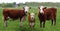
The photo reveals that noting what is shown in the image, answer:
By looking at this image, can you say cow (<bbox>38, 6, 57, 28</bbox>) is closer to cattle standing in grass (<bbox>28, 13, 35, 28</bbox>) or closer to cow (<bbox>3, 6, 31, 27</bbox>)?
cattle standing in grass (<bbox>28, 13, 35, 28</bbox>)

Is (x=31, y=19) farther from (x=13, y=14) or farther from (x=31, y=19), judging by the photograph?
(x=13, y=14)

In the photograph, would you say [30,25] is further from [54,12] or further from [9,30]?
[54,12]

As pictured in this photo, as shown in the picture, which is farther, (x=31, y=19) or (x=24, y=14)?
(x=24, y=14)

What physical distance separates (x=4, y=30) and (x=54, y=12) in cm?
427

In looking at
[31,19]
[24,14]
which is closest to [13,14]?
[24,14]

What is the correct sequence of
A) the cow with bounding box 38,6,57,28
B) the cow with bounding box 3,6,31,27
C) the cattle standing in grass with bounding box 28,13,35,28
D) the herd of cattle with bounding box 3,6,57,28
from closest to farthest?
the cattle standing in grass with bounding box 28,13,35,28 < the cow with bounding box 38,6,57,28 < the herd of cattle with bounding box 3,6,57,28 < the cow with bounding box 3,6,31,27

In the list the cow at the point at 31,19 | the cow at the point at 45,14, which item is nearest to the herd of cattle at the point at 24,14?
the cow at the point at 45,14

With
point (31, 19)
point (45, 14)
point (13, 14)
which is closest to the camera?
point (31, 19)

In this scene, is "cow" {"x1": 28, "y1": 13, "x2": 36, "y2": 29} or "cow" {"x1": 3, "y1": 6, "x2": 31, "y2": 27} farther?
"cow" {"x1": 3, "y1": 6, "x2": 31, "y2": 27}

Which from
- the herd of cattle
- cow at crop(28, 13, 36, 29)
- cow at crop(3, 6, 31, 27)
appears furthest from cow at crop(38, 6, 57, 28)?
cow at crop(3, 6, 31, 27)

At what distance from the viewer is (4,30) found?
43.5 ft

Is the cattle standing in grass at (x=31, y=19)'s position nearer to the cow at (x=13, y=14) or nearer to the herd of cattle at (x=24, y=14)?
the herd of cattle at (x=24, y=14)

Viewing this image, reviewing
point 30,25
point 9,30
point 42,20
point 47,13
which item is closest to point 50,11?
point 47,13

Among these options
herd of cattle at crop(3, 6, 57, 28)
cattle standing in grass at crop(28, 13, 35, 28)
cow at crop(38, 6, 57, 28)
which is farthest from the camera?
herd of cattle at crop(3, 6, 57, 28)
